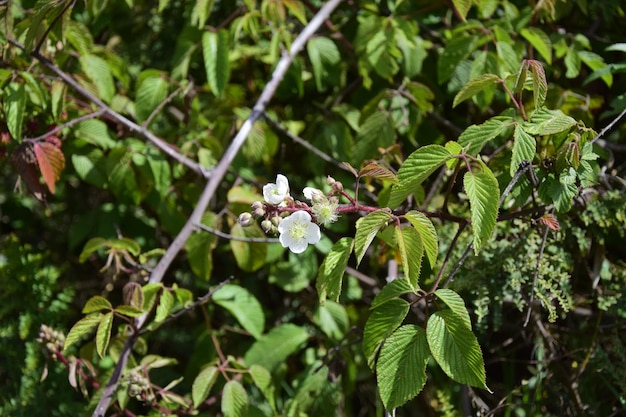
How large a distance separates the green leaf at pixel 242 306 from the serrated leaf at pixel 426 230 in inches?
32.6

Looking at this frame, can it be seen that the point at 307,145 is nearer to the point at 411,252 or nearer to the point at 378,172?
the point at 378,172

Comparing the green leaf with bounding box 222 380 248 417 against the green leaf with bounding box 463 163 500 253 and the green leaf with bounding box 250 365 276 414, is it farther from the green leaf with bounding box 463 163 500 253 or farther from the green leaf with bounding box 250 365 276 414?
the green leaf with bounding box 463 163 500 253

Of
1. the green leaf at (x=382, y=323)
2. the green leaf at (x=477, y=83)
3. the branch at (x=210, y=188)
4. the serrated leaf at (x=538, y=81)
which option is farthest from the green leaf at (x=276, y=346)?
the serrated leaf at (x=538, y=81)

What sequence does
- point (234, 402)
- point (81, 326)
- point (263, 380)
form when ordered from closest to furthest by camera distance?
point (81, 326), point (234, 402), point (263, 380)

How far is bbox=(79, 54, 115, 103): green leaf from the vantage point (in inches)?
73.7

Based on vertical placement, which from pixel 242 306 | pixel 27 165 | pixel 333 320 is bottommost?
pixel 333 320

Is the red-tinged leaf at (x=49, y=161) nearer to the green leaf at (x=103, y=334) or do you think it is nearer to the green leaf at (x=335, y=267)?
the green leaf at (x=103, y=334)

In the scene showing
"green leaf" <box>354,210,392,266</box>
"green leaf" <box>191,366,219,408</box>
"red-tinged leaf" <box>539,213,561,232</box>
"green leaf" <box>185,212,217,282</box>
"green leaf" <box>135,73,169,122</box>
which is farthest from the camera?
"green leaf" <box>135,73,169,122</box>

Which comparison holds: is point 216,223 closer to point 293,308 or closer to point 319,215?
point 293,308

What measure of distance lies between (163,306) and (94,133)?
651 mm

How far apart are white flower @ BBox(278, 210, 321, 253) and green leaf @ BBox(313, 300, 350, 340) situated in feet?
2.71

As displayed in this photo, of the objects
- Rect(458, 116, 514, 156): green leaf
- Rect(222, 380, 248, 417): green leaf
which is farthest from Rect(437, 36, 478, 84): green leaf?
Rect(222, 380, 248, 417): green leaf

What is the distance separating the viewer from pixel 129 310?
144cm

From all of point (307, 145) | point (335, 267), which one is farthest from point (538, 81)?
point (307, 145)
